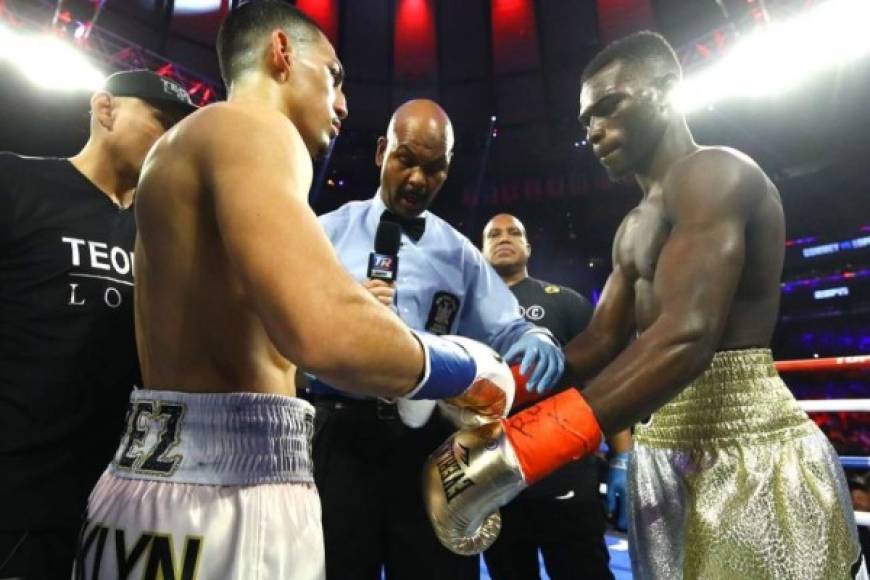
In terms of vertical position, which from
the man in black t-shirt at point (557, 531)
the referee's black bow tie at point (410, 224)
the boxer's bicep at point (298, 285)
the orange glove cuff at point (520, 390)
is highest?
the referee's black bow tie at point (410, 224)

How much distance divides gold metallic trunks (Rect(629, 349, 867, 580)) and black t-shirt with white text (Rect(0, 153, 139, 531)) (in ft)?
4.50

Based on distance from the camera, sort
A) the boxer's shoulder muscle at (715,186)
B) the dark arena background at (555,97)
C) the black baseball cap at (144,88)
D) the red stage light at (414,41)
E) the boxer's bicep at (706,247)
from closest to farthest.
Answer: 1. the boxer's bicep at (706,247)
2. the boxer's shoulder muscle at (715,186)
3. the black baseball cap at (144,88)
4. the dark arena background at (555,97)
5. the red stage light at (414,41)

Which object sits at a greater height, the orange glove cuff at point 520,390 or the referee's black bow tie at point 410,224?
the referee's black bow tie at point 410,224

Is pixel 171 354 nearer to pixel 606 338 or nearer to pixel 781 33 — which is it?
pixel 606 338

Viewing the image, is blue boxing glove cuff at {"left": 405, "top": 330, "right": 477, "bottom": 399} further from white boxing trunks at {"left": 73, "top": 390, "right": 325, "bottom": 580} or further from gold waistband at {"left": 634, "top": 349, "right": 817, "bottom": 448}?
gold waistband at {"left": 634, "top": 349, "right": 817, "bottom": 448}

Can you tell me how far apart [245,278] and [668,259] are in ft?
3.08

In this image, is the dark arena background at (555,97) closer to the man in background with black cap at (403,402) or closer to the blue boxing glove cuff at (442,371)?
the man in background with black cap at (403,402)

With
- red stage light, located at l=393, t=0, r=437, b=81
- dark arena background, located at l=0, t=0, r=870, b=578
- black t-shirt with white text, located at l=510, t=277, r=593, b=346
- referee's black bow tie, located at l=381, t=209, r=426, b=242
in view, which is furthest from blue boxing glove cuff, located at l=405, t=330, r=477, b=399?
red stage light, located at l=393, t=0, r=437, b=81

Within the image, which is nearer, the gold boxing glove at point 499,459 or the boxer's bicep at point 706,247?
the gold boxing glove at point 499,459

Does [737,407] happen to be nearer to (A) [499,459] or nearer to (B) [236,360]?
(A) [499,459]

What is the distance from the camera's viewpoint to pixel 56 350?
137cm

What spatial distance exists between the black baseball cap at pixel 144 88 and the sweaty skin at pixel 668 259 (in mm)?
1319

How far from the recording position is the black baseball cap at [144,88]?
1.78 m

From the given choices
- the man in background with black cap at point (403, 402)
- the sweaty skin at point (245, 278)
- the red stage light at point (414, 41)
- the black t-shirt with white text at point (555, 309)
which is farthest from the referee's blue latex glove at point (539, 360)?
the red stage light at point (414, 41)
